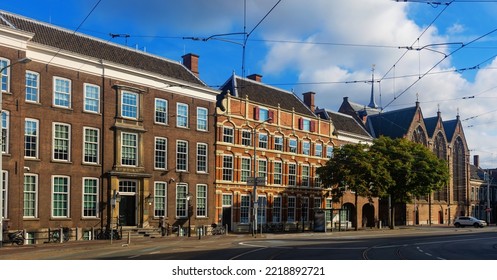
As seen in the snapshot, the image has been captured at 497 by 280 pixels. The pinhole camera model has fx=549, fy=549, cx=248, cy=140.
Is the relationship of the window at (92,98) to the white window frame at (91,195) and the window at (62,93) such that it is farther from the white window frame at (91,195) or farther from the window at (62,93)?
the white window frame at (91,195)

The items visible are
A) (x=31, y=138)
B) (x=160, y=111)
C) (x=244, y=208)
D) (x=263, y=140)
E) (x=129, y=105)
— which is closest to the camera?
(x=31, y=138)

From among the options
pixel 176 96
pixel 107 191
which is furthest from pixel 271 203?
pixel 107 191

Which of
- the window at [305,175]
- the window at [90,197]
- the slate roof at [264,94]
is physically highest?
the slate roof at [264,94]

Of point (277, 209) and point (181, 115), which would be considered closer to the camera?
point (181, 115)

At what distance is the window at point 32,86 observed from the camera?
3462 cm

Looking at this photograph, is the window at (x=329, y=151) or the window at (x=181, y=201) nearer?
the window at (x=181, y=201)

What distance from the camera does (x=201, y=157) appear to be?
46250 mm

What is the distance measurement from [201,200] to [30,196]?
15233mm

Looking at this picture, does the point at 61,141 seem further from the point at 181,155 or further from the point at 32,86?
the point at 181,155

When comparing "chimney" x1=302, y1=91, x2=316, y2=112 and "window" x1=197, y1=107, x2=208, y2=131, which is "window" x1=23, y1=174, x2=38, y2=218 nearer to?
"window" x1=197, y1=107, x2=208, y2=131

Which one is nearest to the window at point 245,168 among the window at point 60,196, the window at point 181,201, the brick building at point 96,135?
the brick building at point 96,135

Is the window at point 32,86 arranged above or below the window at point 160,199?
above

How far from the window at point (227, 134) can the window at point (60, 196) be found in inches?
623

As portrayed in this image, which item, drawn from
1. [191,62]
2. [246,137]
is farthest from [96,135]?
[246,137]
